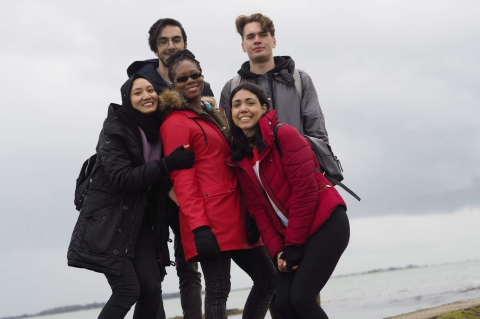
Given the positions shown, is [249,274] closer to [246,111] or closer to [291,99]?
[246,111]

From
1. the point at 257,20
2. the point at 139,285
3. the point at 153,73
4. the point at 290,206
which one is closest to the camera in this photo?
the point at 290,206

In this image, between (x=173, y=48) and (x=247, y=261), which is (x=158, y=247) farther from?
(x=173, y=48)

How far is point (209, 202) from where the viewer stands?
479cm

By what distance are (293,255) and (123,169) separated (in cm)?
154

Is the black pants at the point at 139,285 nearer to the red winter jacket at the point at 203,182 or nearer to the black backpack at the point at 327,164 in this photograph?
the red winter jacket at the point at 203,182

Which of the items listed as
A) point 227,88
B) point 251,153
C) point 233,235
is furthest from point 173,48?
point 233,235

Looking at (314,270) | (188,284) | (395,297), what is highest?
(314,270)

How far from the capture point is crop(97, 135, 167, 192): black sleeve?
4750 millimetres

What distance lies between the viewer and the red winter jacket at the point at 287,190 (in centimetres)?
448

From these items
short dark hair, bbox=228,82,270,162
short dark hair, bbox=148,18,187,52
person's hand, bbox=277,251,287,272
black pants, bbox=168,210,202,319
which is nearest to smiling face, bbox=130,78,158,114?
short dark hair, bbox=228,82,270,162

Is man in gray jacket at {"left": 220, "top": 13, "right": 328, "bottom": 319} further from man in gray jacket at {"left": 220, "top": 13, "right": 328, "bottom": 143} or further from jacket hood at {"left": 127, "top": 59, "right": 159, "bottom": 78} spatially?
jacket hood at {"left": 127, "top": 59, "right": 159, "bottom": 78}

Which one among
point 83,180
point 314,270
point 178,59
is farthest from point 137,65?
point 314,270

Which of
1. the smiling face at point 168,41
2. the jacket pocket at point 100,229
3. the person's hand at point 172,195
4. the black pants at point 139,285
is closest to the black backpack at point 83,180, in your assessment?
the jacket pocket at point 100,229

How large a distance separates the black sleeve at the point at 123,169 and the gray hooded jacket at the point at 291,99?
1067mm
